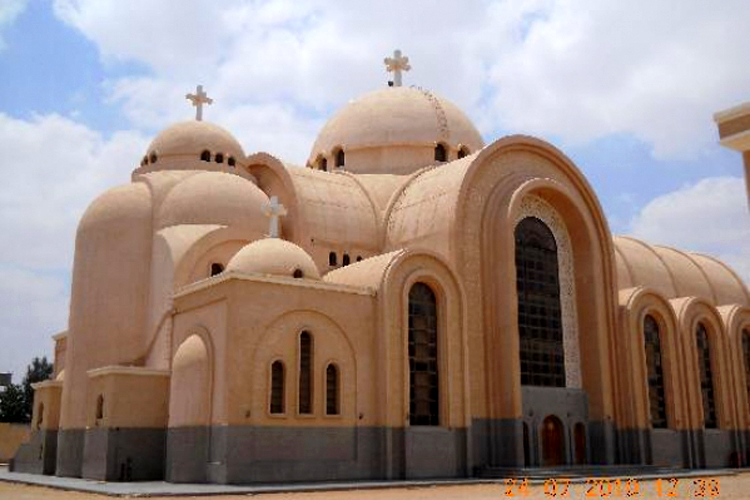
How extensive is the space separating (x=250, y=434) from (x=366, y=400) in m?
3.63

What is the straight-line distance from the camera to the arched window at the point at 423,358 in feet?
77.1

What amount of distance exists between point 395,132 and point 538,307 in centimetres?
997

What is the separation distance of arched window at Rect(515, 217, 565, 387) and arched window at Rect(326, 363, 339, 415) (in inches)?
280

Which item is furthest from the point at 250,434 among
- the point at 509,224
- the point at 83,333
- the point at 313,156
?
the point at 313,156

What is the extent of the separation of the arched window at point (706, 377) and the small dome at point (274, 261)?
57.2ft

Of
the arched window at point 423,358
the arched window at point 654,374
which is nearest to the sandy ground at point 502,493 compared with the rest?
the arched window at point 423,358

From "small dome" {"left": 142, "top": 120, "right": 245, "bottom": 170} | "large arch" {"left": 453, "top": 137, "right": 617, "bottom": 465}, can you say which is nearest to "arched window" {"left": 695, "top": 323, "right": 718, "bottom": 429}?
"large arch" {"left": 453, "top": 137, "right": 617, "bottom": 465}

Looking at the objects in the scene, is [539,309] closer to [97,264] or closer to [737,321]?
[737,321]

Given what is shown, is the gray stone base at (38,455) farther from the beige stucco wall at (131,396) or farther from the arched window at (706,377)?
the arched window at (706,377)

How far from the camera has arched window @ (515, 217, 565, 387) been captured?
88.2 feet

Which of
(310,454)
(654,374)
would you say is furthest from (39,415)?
(654,374)

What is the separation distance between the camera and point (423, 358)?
23891mm

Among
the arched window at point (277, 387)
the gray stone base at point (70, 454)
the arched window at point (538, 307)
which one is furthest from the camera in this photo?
the arched window at point (538, 307)

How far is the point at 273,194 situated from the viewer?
29938 millimetres
